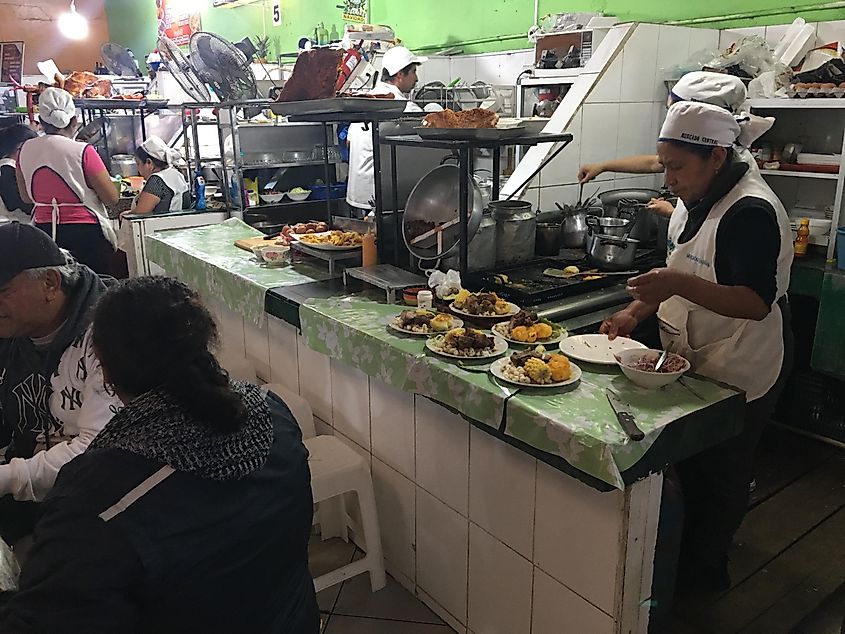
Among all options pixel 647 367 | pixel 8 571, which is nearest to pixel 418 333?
pixel 647 367

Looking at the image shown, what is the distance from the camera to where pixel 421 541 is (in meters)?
2.42

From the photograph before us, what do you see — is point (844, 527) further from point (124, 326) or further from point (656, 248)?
point (124, 326)

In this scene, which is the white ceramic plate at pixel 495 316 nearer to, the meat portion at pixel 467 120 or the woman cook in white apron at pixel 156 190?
the meat portion at pixel 467 120

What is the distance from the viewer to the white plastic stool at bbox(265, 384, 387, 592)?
233cm

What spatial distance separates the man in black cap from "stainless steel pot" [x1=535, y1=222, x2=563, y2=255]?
1694mm

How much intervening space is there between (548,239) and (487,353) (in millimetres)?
1015

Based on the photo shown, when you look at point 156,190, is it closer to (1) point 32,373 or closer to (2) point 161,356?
(1) point 32,373

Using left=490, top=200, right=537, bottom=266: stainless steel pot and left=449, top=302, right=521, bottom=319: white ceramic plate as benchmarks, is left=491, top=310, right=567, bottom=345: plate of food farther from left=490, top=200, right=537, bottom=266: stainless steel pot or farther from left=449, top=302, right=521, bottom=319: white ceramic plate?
left=490, top=200, right=537, bottom=266: stainless steel pot

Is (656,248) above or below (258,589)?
above

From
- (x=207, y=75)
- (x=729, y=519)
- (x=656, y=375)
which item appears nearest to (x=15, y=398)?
(x=656, y=375)

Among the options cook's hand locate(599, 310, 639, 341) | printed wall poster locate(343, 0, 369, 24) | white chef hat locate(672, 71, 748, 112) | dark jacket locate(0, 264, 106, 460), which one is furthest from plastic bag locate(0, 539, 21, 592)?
printed wall poster locate(343, 0, 369, 24)

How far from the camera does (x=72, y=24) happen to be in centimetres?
1175

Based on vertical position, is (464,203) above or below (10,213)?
above

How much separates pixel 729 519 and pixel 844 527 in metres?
0.93
